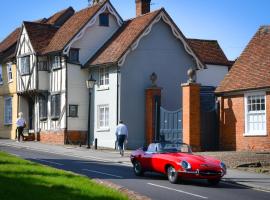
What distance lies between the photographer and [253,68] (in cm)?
2884

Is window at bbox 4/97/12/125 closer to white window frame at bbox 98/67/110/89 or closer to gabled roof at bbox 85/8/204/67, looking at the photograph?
gabled roof at bbox 85/8/204/67

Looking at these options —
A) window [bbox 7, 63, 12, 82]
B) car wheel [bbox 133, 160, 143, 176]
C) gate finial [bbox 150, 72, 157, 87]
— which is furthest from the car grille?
window [bbox 7, 63, 12, 82]

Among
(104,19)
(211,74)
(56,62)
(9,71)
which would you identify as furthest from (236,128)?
(9,71)

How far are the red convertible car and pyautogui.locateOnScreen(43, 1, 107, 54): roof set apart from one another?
1851 centimetres

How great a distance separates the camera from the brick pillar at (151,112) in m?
33.9

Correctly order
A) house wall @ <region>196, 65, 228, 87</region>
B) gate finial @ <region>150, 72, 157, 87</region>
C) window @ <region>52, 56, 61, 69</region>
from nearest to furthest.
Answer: gate finial @ <region>150, 72, 157, 87</region> → window @ <region>52, 56, 61, 69</region> → house wall @ <region>196, 65, 228, 87</region>

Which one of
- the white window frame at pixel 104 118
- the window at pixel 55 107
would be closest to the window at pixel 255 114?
the white window frame at pixel 104 118

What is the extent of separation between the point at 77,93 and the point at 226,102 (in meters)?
11.7

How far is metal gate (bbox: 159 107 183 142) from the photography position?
3080cm

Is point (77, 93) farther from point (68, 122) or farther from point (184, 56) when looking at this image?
point (184, 56)

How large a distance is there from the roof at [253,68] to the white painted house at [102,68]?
22.3 ft

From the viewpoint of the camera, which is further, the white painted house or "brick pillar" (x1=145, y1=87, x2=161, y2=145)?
the white painted house

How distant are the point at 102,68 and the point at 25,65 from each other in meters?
6.73

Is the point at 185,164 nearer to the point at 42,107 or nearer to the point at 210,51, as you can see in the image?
the point at 42,107
